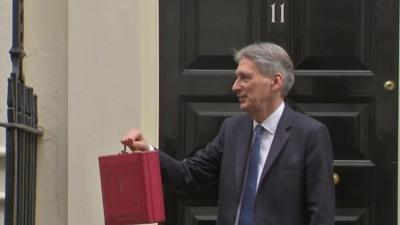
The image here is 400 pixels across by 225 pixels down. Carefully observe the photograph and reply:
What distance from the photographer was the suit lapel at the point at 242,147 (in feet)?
16.2

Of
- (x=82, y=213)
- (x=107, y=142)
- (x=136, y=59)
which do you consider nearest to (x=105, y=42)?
(x=136, y=59)

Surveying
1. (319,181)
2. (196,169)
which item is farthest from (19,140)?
(319,181)

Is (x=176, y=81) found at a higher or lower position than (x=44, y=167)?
higher

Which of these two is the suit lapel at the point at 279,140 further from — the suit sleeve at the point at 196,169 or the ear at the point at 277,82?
the suit sleeve at the point at 196,169

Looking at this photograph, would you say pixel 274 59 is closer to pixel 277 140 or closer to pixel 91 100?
pixel 277 140

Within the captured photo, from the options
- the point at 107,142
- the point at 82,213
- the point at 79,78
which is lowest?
the point at 82,213

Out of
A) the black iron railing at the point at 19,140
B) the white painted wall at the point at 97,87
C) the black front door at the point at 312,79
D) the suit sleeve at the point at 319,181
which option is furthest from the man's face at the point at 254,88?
the black iron railing at the point at 19,140

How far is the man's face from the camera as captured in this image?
495 cm

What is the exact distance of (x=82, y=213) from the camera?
5559 millimetres

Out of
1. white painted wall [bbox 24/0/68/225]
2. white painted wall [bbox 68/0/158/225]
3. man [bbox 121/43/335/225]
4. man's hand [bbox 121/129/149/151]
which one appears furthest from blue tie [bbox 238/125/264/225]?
white painted wall [bbox 24/0/68/225]

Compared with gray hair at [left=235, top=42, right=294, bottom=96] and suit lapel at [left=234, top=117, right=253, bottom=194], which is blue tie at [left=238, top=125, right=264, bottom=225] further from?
gray hair at [left=235, top=42, right=294, bottom=96]

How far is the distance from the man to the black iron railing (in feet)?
1.70

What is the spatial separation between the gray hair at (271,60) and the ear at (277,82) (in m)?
0.02

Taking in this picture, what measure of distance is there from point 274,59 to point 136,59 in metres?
0.92
